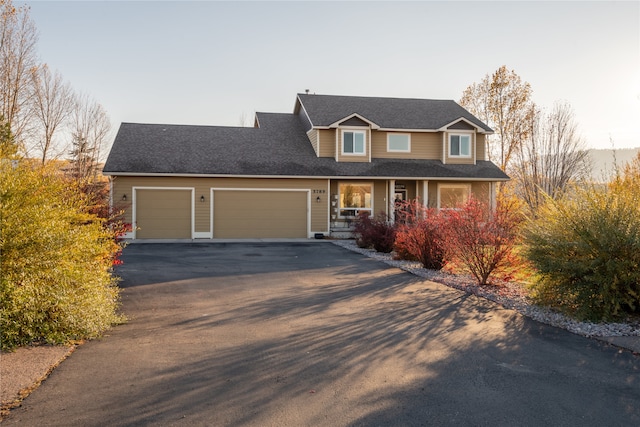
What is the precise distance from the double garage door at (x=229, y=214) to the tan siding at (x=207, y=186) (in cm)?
20

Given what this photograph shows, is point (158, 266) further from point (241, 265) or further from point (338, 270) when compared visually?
point (338, 270)

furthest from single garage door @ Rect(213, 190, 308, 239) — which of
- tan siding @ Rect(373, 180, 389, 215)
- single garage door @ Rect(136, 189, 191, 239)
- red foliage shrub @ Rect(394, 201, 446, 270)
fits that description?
red foliage shrub @ Rect(394, 201, 446, 270)

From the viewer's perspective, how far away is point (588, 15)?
564 inches

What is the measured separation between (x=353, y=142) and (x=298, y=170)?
3.59m

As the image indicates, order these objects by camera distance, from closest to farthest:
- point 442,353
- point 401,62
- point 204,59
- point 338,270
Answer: point 442,353
point 338,270
point 401,62
point 204,59

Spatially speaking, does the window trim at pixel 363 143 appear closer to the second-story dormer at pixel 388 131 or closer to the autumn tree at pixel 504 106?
the second-story dormer at pixel 388 131

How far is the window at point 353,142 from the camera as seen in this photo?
24.4 metres

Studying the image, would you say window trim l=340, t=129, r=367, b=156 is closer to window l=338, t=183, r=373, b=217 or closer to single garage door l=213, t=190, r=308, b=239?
window l=338, t=183, r=373, b=217

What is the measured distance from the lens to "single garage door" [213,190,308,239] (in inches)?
883

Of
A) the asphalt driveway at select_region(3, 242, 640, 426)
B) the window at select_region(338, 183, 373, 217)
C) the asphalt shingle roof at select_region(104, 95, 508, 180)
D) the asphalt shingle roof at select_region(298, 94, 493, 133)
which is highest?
the asphalt shingle roof at select_region(298, 94, 493, 133)

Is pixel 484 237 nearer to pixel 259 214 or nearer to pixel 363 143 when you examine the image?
pixel 259 214

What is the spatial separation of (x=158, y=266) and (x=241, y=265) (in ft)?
7.48

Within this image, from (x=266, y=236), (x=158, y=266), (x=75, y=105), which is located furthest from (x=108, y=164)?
(x=75, y=105)

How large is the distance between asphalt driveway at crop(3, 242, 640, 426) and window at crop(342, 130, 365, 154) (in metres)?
16.0
